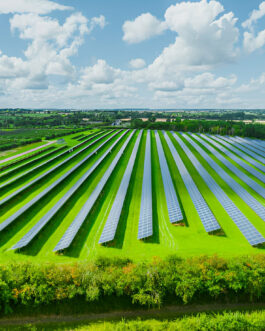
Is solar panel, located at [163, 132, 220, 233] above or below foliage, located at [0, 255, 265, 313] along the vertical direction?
above

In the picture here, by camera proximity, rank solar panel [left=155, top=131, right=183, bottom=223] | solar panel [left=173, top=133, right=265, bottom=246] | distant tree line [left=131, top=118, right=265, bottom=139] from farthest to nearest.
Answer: distant tree line [left=131, top=118, right=265, bottom=139]
solar panel [left=155, top=131, right=183, bottom=223]
solar panel [left=173, top=133, right=265, bottom=246]

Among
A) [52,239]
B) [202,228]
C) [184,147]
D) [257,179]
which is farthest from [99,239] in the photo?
[184,147]

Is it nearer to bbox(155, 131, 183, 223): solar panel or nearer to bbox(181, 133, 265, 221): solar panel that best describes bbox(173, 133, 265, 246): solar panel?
bbox(181, 133, 265, 221): solar panel

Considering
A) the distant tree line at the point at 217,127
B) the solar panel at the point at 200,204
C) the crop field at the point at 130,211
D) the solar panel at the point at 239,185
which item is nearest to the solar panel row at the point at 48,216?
the crop field at the point at 130,211

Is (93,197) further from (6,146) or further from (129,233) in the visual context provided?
(6,146)

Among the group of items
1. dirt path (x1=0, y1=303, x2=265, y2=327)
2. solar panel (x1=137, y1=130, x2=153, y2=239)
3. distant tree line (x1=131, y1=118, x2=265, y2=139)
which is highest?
distant tree line (x1=131, y1=118, x2=265, y2=139)

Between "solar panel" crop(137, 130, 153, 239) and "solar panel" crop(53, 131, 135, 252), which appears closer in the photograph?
"solar panel" crop(53, 131, 135, 252)

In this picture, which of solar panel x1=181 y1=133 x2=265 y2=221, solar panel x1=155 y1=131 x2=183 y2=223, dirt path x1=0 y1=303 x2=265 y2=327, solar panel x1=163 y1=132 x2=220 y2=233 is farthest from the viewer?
Result: solar panel x1=181 y1=133 x2=265 y2=221

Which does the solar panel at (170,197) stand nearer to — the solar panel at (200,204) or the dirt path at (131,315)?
the solar panel at (200,204)

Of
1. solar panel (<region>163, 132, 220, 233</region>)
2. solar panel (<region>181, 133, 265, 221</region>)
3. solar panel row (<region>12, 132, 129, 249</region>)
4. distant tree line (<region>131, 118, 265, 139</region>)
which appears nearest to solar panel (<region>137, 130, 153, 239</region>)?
solar panel (<region>163, 132, 220, 233</region>)
